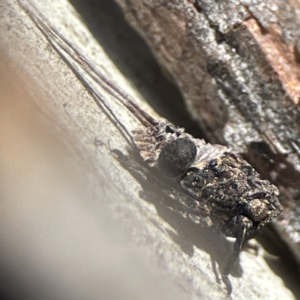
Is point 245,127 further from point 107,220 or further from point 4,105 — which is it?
point 4,105

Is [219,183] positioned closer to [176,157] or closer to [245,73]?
[176,157]

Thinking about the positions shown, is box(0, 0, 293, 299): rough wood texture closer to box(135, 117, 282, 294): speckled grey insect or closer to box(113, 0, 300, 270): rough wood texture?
box(135, 117, 282, 294): speckled grey insect

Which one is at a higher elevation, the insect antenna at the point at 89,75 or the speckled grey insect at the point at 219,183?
the insect antenna at the point at 89,75

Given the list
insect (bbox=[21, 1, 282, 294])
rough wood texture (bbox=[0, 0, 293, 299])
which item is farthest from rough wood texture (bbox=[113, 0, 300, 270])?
rough wood texture (bbox=[0, 0, 293, 299])

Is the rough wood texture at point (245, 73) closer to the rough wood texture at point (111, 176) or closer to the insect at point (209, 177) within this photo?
the insect at point (209, 177)

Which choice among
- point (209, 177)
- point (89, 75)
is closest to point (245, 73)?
point (209, 177)

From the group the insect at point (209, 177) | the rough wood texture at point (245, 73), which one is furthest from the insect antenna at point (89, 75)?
the rough wood texture at point (245, 73)

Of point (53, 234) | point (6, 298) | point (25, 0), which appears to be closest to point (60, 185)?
point (53, 234)
